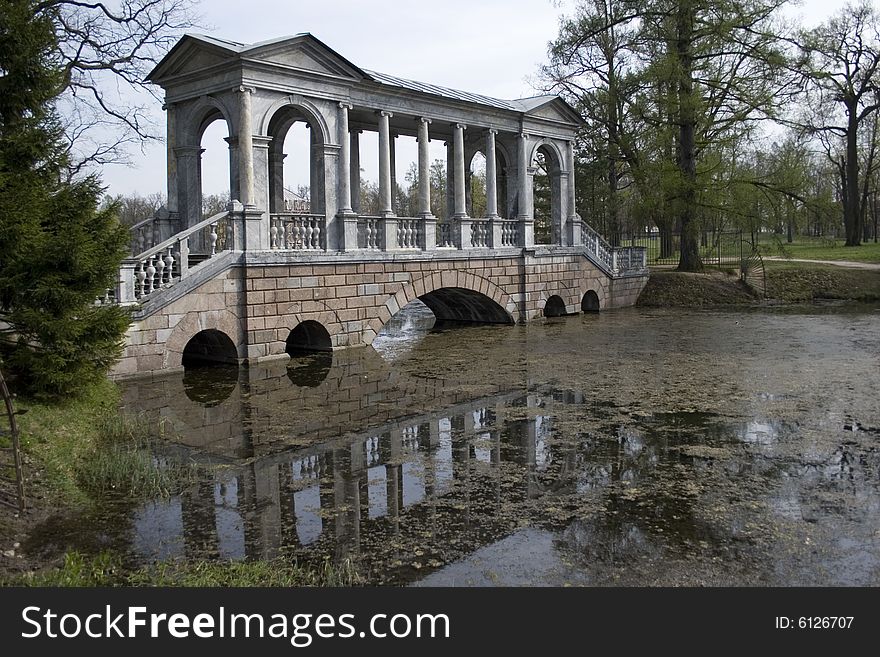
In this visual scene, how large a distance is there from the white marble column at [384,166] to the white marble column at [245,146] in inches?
131

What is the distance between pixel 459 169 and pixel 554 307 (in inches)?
206

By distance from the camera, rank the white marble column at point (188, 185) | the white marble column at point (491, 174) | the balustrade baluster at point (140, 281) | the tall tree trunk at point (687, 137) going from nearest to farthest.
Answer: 1. the balustrade baluster at point (140, 281)
2. the white marble column at point (188, 185)
3. the white marble column at point (491, 174)
4. the tall tree trunk at point (687, 137)

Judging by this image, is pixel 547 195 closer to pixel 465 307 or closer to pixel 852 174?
pixel 465 307

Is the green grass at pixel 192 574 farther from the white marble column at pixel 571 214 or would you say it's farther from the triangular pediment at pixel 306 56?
the white marble column at pixel 571 214

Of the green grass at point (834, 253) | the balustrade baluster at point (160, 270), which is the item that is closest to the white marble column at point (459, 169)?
the balustrade baluster at point (160, 270)

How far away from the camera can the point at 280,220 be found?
48.6 ft

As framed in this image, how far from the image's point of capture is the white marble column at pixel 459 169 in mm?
18938

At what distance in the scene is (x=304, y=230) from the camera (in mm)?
15086

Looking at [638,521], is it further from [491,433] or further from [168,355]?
[168,355]

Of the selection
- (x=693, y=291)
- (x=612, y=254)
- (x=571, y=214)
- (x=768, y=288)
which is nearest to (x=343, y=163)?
(x=571, y=214)

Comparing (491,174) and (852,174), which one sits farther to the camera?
(852,174)

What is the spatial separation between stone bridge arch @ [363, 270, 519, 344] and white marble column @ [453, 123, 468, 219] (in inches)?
62.3
